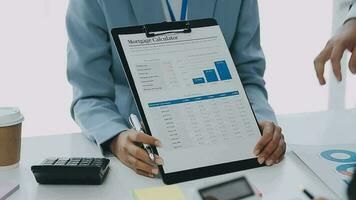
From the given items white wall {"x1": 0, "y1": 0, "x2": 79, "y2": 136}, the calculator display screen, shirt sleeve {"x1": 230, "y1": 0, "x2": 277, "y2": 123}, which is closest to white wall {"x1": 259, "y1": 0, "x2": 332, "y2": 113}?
white wall {"x1": 0, "y1": 0, "x2": 79, "y2": 136}

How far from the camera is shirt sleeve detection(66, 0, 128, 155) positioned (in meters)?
1.00

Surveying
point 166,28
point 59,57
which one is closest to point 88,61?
point 166,28

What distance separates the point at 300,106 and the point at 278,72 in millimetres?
187

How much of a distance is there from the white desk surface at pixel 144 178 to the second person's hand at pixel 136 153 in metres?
0.01

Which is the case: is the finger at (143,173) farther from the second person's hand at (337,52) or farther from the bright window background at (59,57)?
the bright window background at (59,57)

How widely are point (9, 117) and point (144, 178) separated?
240 millimetres

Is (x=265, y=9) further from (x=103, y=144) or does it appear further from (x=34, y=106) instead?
(x=103, y=144)

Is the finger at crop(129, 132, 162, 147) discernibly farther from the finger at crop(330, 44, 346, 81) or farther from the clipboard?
the finger at crop(330, 44, 346, 81)

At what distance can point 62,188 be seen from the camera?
774 millimetres

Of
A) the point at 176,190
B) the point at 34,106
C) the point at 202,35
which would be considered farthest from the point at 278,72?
the point at 176,190

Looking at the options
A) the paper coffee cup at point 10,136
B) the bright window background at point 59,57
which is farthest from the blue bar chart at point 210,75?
the bright window background at point 59,57

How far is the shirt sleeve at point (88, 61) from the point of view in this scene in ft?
3.29

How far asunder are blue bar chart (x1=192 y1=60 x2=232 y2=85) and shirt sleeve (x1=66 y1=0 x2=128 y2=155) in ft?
0.67

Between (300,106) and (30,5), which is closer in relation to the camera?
(30,5)
